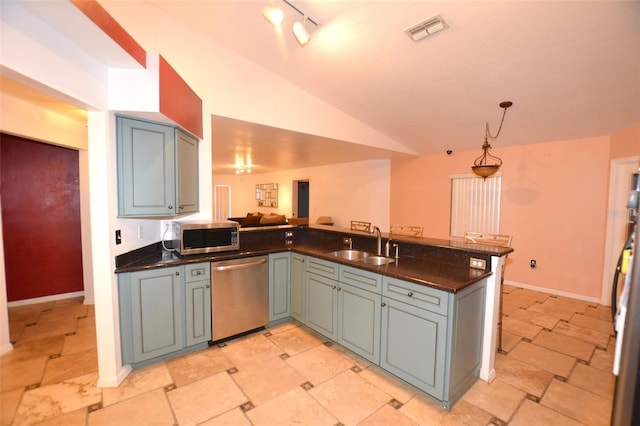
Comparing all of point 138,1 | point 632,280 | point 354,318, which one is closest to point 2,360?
point 354,318

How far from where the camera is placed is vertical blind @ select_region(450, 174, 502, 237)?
4.77 meters

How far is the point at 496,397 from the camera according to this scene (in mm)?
2055

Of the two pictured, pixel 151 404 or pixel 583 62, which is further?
pixel 583 62

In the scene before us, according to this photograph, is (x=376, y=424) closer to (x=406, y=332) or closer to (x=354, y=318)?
(x=406, y=332)

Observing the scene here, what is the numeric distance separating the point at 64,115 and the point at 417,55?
13.0 feet

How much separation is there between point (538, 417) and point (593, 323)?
2212 millimetres

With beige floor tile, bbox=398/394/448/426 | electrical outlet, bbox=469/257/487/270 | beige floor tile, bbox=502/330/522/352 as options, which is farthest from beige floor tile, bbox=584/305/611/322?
beige floor tile, bbox=398/394/448/426

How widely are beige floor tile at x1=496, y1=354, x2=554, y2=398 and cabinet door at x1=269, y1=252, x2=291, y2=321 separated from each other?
6.89ft

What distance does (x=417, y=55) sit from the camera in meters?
2.62

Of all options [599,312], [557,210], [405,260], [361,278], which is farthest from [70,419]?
[557,210]

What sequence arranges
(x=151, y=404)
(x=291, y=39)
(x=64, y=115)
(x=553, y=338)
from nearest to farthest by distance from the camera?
(x=151, y=404) < (x=291, y=39) < (x=553, y=338) < (x=64, y=115)

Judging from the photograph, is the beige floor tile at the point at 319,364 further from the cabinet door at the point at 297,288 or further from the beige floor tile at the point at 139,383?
the beige floor tile at the point at 139,383

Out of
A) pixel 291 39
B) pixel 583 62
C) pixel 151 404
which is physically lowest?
pixel 151 404

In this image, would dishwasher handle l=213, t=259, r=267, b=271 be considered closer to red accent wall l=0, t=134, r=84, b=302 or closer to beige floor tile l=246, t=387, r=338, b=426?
beige floor tile l=246, t=387, r=338, b=426
